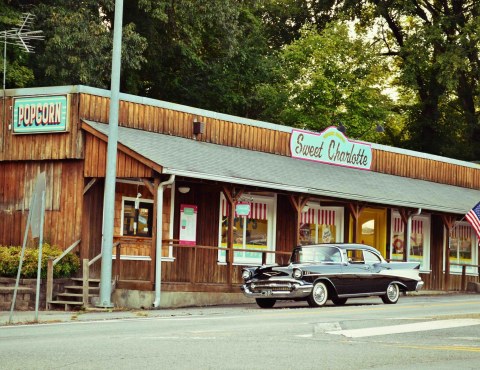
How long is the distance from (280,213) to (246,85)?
2444cm

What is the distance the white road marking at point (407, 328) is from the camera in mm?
15380

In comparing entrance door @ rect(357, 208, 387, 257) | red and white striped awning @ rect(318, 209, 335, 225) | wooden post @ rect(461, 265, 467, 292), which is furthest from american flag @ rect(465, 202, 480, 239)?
red and white striped awning @ rect(318, 209, 335, 225)

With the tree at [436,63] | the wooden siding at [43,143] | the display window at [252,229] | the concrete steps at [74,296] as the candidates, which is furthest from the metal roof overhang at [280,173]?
the tree at [436,63]

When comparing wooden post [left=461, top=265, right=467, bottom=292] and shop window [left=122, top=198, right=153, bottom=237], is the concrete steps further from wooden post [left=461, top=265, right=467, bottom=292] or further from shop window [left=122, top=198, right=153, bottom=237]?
wooden post [left=461, top=265, right=467, bottom=292]

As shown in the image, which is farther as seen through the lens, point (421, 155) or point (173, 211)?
point (421, 155)

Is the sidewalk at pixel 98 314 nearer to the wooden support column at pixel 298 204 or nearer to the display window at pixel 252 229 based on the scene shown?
the wooden support column at pixel 298 204

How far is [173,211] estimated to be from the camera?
2911cm

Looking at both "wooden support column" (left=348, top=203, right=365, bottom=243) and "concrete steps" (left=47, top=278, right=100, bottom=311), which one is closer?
"concrete steps" (left=47, top=278, right=100, bottom=311)

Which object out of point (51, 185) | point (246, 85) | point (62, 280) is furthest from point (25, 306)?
point (246, 85)

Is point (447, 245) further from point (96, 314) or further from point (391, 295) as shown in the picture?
point (96, 314)

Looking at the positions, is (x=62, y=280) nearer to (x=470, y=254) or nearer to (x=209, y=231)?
(x=209, y=231)

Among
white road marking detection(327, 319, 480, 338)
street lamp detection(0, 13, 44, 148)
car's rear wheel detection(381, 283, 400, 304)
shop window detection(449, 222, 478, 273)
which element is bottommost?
white road marking detection(327, 319, 480, 338)

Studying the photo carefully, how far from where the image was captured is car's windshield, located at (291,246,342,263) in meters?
25.4

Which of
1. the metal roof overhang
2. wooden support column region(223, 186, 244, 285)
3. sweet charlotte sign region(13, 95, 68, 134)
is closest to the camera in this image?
the metal roof overhang
